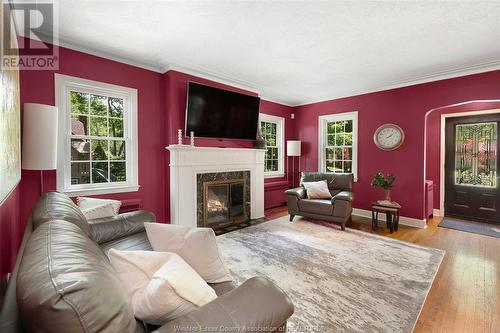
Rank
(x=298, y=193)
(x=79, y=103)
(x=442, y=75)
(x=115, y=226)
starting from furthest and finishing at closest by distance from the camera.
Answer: (x=298, y=193)
(x=442, y=75)
(x=79, y=103)
(x=115, y=226)

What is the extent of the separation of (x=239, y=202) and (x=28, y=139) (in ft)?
9.80

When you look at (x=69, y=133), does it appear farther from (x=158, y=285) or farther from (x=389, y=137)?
(x=389, y=137)

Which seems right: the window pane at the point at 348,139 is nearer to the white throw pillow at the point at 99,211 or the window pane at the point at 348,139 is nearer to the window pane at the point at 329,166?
the window pane at the point at 329,166

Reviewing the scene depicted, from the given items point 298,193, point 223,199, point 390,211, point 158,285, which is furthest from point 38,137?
point 390,211

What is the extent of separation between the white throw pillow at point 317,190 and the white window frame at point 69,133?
2836mm

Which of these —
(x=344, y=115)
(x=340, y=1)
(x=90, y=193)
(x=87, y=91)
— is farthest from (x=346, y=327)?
(x=344, y=115)

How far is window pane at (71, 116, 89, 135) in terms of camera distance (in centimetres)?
300

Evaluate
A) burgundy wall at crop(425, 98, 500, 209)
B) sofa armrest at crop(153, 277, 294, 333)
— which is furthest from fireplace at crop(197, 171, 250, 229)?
burgundy wall at crop(425, 98, 500, 209)

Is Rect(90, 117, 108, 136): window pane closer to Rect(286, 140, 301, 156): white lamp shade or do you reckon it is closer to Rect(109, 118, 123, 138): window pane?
Rect(109, 118, 123, 138): window pane

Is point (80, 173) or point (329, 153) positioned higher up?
point (329, 153)

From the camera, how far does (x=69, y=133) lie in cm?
294

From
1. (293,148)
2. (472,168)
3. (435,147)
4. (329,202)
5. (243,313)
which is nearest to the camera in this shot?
(243,313)

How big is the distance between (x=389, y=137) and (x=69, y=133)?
199 inches

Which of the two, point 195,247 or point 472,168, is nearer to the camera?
point 195,247
